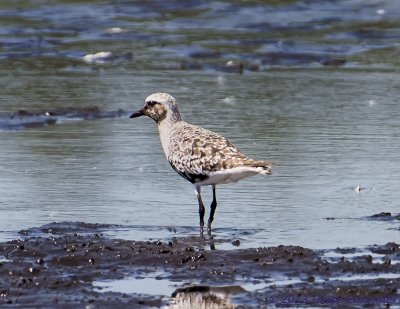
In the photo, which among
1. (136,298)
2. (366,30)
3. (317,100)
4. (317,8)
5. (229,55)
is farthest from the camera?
(317,8)

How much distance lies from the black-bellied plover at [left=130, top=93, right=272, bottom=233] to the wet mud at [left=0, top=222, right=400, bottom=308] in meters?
0.57

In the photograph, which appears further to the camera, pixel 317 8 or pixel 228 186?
pixel 317 8

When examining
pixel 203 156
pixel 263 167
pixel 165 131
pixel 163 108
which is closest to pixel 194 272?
pixel 263 167

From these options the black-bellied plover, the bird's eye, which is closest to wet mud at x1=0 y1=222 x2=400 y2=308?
the black-bellied plover

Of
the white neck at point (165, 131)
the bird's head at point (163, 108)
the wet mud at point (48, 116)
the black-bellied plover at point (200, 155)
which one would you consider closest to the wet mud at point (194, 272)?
the black-bellied plover at point (200, 155)

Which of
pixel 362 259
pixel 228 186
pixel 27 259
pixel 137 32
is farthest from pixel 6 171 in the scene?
pixel 137 32

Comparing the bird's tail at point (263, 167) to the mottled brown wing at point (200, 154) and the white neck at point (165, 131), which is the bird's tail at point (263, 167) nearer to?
the mottled brown wing at point (200, 154)

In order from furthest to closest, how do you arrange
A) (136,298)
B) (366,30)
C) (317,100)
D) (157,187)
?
(366,30), (317,100), (157,187), (136,298)

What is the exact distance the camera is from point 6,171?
37.8 ft

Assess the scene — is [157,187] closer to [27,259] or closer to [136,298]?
[27,259]

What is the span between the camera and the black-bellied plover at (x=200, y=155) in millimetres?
9539

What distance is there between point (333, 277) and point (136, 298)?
50.8 inches

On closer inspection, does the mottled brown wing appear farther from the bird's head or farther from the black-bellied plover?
the bird's head

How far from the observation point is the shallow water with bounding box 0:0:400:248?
32.8ft
